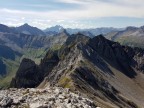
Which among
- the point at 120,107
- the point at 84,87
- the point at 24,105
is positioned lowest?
the point at 120,107

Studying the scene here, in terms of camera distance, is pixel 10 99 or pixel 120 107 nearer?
pixel 10 99

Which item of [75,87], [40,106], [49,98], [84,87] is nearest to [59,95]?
[49,98]

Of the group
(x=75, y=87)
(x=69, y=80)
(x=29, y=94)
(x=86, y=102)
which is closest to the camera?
(x=86, y=102)

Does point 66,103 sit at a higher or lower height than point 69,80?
higher

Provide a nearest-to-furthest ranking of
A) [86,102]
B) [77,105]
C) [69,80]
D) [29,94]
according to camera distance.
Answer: [77,105], [86,102], [29,94], [69,80]

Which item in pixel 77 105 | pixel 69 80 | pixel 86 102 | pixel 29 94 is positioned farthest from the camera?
pixel 69 80

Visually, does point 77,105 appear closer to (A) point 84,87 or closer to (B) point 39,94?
(B) point 39,94

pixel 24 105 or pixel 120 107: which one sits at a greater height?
pixel 24 105

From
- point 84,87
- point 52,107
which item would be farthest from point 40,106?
point 84,87

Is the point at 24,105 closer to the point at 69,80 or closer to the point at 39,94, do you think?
the point at 39,94
